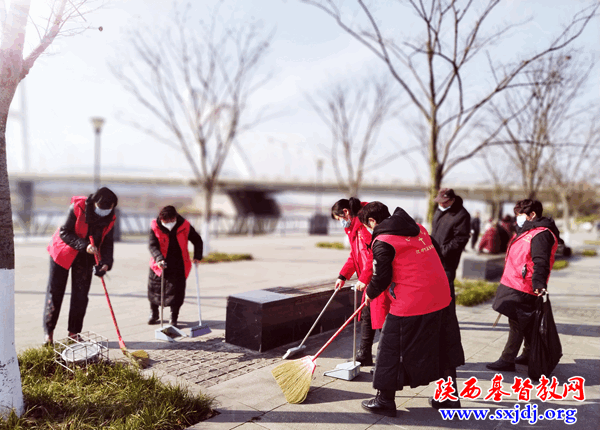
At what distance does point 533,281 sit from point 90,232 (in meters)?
4.29

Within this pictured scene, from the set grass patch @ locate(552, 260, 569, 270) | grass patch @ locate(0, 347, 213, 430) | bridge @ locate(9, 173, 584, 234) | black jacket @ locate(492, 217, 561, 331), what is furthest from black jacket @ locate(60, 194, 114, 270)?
bridge @ locate(9, 173, 584, 234)

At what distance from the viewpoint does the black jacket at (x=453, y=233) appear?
5051 mm

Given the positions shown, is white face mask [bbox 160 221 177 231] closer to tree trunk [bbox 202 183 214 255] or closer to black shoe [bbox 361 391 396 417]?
black shoe [bbox 361 391 396 417]

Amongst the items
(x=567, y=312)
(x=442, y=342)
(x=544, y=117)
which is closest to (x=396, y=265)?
(x=442, y=342)

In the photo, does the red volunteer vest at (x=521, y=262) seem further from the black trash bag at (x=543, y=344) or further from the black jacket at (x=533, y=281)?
the black trash bag at (x=543, y=344)

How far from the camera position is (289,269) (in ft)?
36.0

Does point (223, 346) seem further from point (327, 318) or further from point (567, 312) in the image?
point (567, 312)

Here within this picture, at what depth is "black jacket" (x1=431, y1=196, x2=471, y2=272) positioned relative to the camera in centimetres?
505

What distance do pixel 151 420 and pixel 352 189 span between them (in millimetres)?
16106

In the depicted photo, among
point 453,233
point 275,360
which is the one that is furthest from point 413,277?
point 453,233

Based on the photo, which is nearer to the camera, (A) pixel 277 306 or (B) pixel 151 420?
(B) pixel 151 420

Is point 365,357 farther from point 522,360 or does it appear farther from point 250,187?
point 250,187

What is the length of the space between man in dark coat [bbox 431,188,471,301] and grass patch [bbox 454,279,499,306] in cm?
245

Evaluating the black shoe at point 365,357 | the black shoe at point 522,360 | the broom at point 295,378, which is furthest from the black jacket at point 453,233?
the broom at point 295,378
